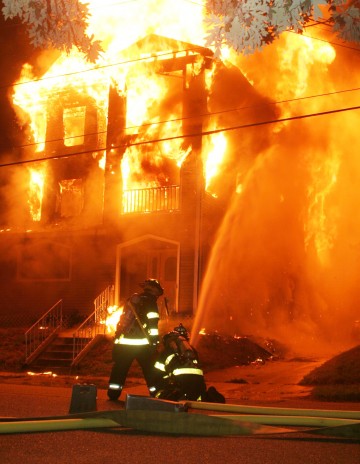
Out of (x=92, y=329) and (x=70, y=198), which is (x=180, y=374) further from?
(x=70, y=198)

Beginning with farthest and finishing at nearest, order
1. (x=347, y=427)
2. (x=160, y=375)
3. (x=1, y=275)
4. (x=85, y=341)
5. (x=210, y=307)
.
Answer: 1. (x=1, y=275)
2. (x=210, y=307)
3. (x=85, y=341)
4. (x=160, y=375)
5. (x=347, y=427)

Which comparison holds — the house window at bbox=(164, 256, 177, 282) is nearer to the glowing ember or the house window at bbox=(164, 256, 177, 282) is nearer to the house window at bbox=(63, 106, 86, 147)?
the glowing ember

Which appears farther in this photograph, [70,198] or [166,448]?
[70,198]

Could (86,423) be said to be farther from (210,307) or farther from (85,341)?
(210,307)

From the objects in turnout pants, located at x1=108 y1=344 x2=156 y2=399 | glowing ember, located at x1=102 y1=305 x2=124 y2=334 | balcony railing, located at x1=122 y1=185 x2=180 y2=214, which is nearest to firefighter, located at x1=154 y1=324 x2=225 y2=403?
turnout pants, located at x1=108 y1=344 x2=156 y2=399

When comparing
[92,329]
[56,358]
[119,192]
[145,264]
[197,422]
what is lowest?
[197,422]

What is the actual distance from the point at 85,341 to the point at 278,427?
11614mm

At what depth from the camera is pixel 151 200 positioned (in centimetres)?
2195

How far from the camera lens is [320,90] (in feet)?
70.8

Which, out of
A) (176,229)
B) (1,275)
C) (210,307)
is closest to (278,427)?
(210,307)

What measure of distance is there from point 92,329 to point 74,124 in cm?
923

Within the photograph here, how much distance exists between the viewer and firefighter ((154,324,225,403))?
27.9ft

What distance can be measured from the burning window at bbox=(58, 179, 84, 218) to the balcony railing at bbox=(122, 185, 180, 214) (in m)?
2.89

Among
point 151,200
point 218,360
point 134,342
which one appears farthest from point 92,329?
point 134,342
